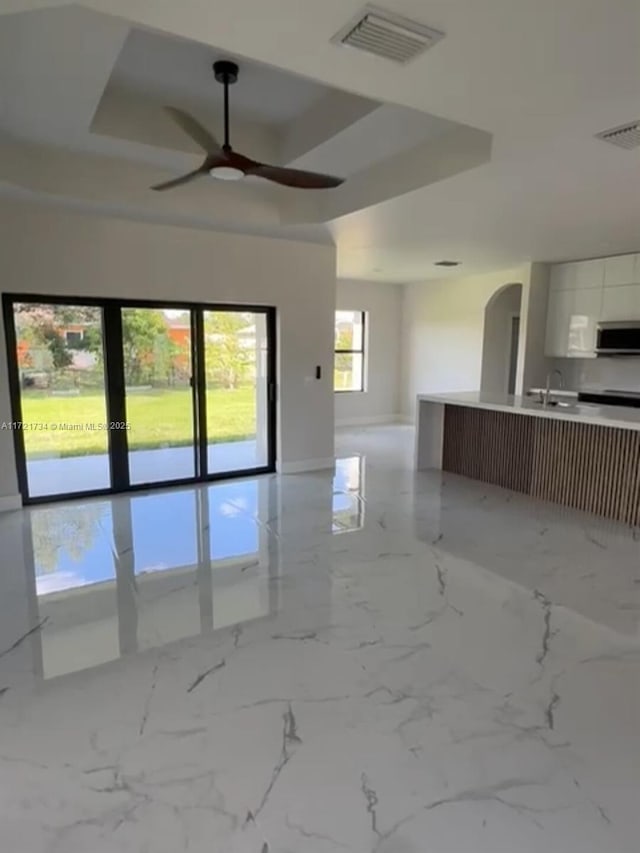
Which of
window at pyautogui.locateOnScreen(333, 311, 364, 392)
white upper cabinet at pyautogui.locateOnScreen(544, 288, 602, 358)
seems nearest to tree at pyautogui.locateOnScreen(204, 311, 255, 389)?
window at pyautogui.locateOnScreen(333, 311, 364, 392)

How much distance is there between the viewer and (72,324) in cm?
500

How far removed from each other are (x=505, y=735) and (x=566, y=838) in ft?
1.42

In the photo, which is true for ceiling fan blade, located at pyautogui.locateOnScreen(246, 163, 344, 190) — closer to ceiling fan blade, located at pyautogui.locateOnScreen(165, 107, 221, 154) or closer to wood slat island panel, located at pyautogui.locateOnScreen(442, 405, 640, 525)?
ceiling fan blade, located at pyautogui.locateOnScreen(165, 107, 221, 154)

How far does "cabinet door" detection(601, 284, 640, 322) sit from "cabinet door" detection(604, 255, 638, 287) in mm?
59

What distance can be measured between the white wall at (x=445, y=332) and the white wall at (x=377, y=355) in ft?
0.58

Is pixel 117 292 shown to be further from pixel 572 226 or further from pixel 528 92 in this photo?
pixel 572 226

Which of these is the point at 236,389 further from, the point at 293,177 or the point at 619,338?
the point at 619,338

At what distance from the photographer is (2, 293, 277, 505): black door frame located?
4.77m

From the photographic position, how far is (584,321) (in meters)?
6.82

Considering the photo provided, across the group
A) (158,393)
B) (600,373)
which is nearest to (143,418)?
(158,393)

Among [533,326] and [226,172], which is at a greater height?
[226,172]

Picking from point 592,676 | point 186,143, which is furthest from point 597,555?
point 186,143

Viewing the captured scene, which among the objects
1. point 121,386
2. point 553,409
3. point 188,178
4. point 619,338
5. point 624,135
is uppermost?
point 624,135

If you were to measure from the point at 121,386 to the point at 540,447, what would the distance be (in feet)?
13.6
